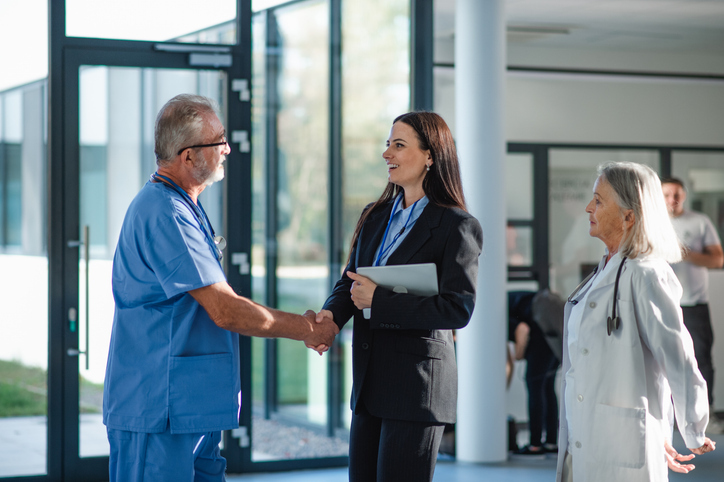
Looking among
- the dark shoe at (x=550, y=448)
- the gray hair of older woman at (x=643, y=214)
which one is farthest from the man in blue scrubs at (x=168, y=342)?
the dark shoe at (x=550, y=448)

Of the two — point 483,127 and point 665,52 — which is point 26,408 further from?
point 665,52

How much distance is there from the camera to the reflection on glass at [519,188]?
6038mm

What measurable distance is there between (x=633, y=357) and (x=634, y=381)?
7cm

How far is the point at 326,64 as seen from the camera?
4.84 metres

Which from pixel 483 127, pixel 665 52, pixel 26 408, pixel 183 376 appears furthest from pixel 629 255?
pixel 665 52

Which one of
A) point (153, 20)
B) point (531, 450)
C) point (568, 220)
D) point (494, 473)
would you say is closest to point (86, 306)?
point (153, 20)

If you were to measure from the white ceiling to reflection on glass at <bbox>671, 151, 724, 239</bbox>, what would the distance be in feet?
3.07

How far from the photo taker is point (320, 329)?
261 cm

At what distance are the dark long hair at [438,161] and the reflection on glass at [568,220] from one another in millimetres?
3864

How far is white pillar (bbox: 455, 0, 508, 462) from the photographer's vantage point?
187 inches

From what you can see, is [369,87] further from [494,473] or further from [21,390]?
[21,390]

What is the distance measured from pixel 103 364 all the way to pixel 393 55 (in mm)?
2521

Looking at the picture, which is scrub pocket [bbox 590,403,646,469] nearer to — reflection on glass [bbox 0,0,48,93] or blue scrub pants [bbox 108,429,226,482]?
blue scrub pants [bbox 108,429,226,482]

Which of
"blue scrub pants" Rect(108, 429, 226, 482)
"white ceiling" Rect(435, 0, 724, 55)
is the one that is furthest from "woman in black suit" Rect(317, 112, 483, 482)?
Result: "white ceiling" Rect(435, 0, 724, 55)
